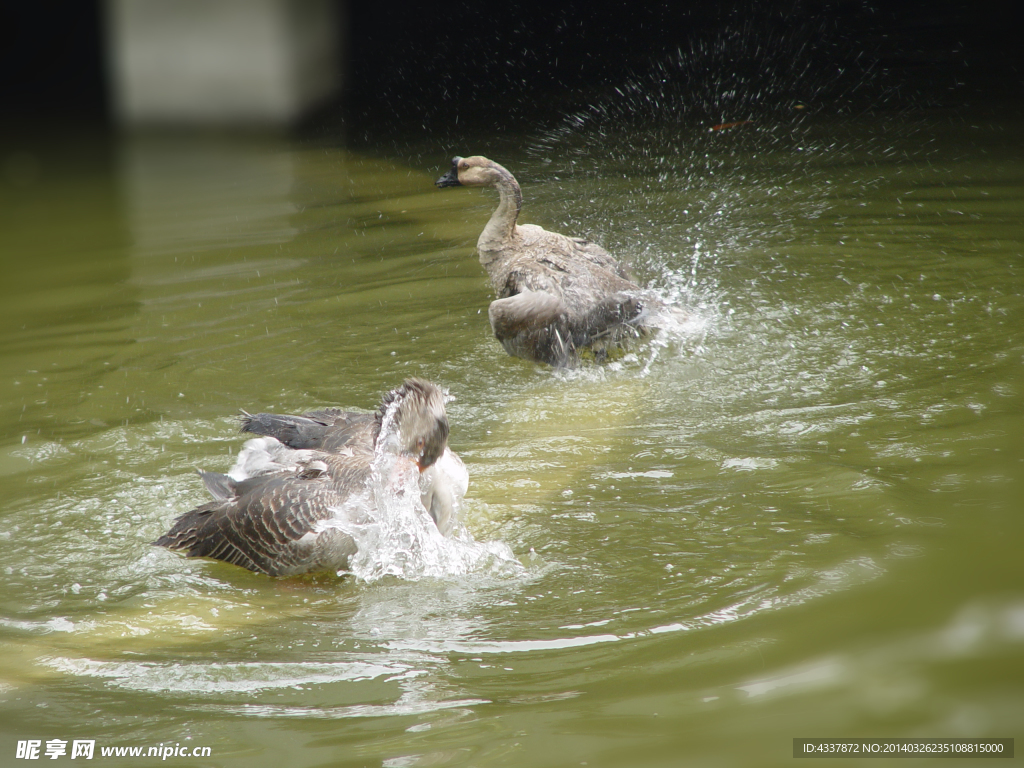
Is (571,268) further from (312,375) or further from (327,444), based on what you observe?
(327,444)

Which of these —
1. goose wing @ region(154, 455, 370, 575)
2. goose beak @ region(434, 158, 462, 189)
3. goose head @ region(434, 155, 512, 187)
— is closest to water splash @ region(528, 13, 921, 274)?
goose head @ region(434, 155, 512, 187)

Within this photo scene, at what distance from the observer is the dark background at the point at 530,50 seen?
13875mm

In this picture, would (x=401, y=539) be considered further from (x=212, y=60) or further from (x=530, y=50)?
(x=530, y=50)

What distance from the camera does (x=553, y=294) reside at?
6.30 metres

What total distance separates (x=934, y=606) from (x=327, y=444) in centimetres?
263

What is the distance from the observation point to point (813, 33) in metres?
16.2

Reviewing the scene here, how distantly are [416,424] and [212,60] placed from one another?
12.1 metres

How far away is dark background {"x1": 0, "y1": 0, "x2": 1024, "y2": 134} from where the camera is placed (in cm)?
1388

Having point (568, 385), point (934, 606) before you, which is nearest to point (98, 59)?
point (568, 385)

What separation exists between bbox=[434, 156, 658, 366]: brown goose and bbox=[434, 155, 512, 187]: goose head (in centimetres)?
17

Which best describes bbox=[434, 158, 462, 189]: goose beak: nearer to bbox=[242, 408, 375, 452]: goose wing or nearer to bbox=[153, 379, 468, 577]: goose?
bbox=[242, 408, 375, 452]: goose wing

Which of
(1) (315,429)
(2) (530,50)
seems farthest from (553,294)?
(2) (530,50)

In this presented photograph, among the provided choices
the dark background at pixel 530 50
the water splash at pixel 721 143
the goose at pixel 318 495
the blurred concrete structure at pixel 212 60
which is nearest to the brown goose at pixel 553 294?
the water splash at pixel 721 143

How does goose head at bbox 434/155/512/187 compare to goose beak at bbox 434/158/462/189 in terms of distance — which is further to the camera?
goose beak at bbox 434/158/462/189
